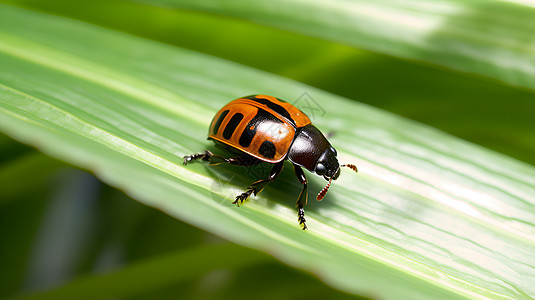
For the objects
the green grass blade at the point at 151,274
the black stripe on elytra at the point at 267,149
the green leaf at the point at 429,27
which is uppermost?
the green leaf at the point at 429,27

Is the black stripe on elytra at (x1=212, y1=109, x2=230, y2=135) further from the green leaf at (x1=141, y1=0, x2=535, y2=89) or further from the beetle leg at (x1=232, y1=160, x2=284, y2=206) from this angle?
the green leaf at (x1=141, y1=0, x2=535, y2=89)

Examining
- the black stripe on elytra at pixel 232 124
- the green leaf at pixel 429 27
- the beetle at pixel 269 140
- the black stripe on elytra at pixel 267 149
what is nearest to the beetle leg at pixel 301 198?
the beetle at pixel 269 140

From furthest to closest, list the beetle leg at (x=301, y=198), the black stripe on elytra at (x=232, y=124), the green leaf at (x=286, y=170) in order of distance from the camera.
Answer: the black stripe on elytra at (x=232, y=124), the beetle leg at (x=301, y=198), the green leaf at (x=286, y=170)

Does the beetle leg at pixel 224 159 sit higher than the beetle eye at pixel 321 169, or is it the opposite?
the beetle eye at pixel 321 169

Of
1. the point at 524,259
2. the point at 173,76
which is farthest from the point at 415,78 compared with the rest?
the point at 173,76

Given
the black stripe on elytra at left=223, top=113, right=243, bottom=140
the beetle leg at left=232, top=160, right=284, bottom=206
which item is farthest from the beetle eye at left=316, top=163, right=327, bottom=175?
the black stripe on elytra at left=223, top=113, right=243, bottom=140

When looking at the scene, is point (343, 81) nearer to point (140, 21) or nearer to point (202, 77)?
point (202, 77)

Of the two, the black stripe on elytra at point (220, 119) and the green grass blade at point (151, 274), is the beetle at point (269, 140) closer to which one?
the black stripe on elytra at point (220, 119)

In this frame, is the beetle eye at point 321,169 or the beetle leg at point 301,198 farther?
the beetle eye at point 321,169

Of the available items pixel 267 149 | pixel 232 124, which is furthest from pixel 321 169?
pixel 232 124
